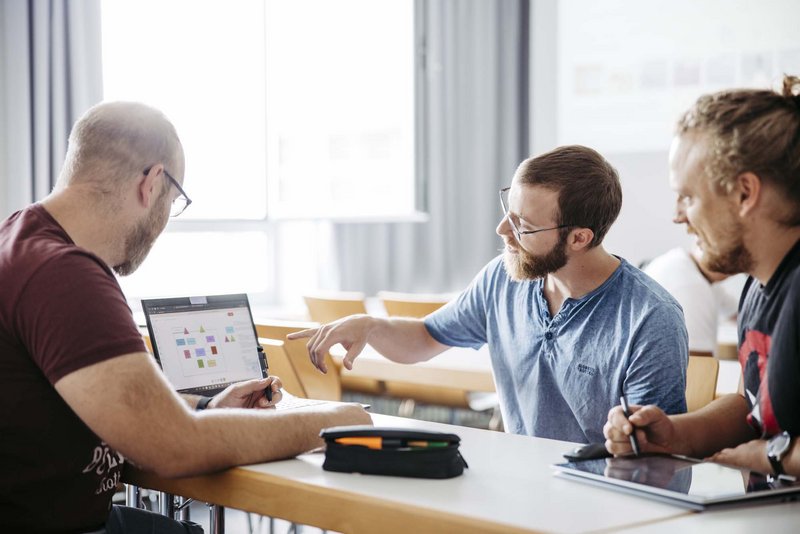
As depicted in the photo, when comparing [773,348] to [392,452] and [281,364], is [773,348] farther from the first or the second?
[281,364]

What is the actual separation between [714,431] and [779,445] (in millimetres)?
179

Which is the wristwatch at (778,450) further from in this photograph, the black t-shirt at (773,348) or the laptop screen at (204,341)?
the laptop screen at (204,341)

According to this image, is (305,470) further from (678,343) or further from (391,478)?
(678,343)

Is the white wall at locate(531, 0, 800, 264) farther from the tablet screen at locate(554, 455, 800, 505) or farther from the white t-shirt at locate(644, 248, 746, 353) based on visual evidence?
the tablet screen at locate(554, 455, 800, 505)

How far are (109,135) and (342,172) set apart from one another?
12.1 feet

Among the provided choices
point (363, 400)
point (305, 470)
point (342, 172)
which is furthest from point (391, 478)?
point (342, 172)

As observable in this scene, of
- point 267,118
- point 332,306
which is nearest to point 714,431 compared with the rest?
point 332,306

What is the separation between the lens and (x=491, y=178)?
652 cm

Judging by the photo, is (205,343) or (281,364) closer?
(205,343)

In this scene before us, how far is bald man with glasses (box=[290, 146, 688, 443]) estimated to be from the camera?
2020 millimetres

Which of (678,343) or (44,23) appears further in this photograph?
(44,23)

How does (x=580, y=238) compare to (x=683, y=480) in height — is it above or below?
above

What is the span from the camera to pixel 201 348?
7.25 feet

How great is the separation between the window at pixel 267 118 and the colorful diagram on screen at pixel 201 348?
2.28 metres
